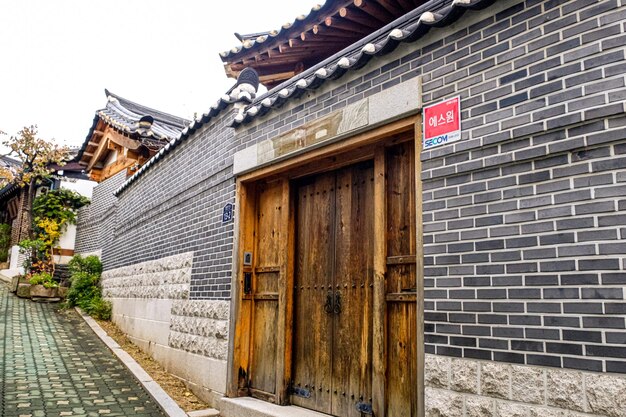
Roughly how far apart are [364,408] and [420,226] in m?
1.75

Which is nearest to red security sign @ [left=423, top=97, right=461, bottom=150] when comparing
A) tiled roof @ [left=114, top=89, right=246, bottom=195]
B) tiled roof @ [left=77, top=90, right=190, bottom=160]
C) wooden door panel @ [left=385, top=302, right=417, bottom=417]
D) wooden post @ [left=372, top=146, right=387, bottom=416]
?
wooden post @ [left=372, top=146, right=387, bottom=416]

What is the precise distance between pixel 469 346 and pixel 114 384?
5.39 meters

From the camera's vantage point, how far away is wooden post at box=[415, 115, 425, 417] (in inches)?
148

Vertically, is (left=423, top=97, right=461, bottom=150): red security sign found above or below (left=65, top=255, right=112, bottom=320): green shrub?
above

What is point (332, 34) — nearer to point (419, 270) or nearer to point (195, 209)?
point (195, 209)

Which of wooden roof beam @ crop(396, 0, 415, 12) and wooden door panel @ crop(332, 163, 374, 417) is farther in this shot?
wooden roof beam @ crop(396, 0, 415, 12)

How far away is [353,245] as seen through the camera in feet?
16.3

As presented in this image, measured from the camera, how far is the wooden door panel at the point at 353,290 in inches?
184

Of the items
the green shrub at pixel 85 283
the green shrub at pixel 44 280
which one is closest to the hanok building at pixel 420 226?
the green shrub at pixel 85 283

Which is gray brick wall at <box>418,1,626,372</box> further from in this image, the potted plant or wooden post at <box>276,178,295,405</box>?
the potted plant

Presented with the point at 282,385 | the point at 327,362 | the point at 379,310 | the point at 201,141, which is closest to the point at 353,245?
the point at 379,310

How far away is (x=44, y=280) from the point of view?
15.0 m

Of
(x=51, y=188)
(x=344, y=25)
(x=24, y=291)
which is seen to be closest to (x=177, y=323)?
(x=344, y=25)

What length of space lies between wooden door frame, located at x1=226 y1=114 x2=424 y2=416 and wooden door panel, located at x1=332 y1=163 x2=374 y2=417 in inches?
8.2
